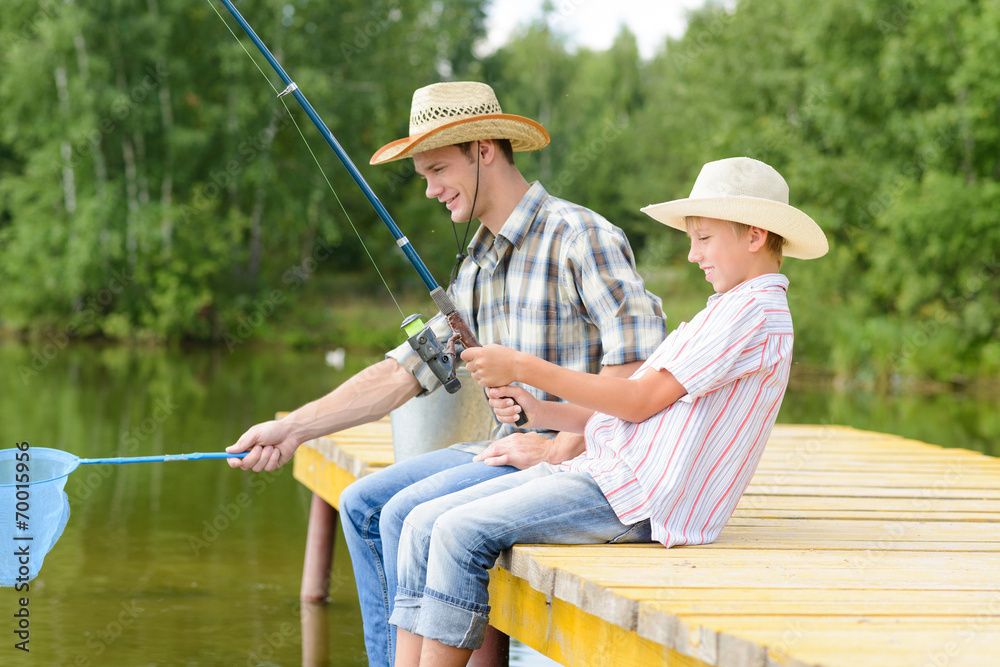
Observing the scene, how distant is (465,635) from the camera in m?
2.11

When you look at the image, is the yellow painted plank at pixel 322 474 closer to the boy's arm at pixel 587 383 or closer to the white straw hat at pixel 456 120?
the white straw hat at pixel 456 120

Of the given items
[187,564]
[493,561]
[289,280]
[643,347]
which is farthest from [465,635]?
[289,280]

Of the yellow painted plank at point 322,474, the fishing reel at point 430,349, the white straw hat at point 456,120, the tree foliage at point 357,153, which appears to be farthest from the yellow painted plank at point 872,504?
the tree foliage at point 357,153

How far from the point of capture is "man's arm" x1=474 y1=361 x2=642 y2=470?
2586 mm

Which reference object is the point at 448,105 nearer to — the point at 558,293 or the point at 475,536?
the point at 558,293

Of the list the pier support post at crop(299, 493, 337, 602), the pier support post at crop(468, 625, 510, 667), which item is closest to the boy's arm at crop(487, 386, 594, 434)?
the pier support post at crop(468, 625, 510, 667)

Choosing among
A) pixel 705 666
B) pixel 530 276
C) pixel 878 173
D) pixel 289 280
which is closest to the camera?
pixel 705 666

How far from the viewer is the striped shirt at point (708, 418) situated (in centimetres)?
216

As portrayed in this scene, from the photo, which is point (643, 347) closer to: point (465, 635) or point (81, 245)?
point (465, 635)

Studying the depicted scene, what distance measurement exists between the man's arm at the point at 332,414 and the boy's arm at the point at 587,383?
56 cm

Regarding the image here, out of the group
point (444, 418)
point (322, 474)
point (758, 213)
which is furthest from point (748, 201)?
point (322, 474)

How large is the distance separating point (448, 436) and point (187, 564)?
1922mm

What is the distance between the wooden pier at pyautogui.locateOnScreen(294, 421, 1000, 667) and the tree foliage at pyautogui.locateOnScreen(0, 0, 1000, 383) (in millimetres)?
12817

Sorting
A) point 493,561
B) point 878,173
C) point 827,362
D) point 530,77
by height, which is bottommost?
point 493,561
